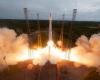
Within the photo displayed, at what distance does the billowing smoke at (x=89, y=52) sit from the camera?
169 ft

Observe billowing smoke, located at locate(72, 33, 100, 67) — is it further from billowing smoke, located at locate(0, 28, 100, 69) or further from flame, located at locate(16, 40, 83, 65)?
flame, located at locate(16, 40, 83, 65)

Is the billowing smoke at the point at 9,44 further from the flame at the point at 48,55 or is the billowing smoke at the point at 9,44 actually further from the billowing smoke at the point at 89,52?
the billowing smoke at the point at 89,52

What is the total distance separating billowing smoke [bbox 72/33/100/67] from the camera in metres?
51.5

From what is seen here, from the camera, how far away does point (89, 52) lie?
185 ft

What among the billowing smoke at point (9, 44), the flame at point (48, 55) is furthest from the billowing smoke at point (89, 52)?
the billowing smoke at point (9, 44)

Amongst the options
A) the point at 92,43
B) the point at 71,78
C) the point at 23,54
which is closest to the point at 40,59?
the point at 71,78

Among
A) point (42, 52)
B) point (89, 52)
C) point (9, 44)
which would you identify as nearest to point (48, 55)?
point (42, 52)

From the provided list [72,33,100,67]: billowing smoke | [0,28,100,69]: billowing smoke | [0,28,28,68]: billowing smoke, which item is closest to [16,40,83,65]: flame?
[0,28,100,69]: billowing smoke

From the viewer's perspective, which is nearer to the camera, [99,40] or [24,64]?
[24,64]

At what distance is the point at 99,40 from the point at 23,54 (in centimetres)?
1385

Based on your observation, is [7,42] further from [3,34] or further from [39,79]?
[39,79]

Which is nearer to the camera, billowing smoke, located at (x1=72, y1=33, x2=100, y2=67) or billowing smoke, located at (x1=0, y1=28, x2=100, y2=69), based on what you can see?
billowing smoke, located at (x1=0, y1=28, x2=100, y2=69)

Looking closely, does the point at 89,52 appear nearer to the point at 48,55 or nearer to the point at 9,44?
the point at 48,55

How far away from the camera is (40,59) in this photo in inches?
1757
